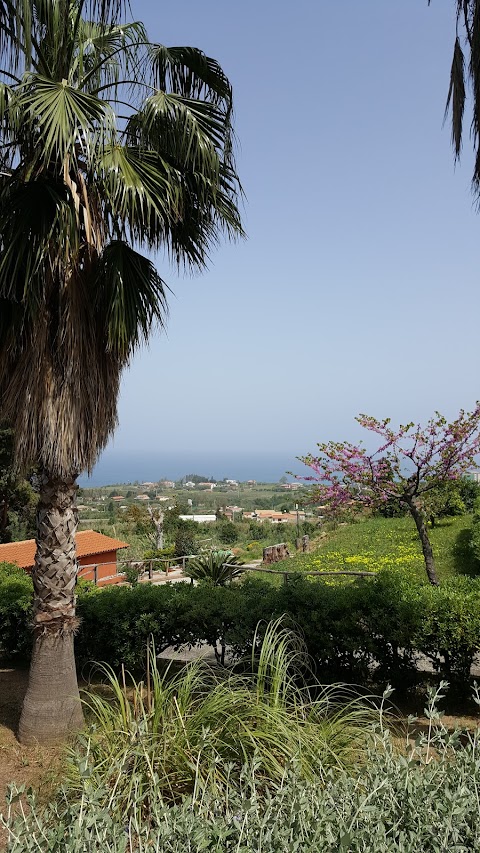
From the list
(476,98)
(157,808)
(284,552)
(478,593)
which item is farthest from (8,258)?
(284,552)

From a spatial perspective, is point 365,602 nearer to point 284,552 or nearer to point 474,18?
point 474,18

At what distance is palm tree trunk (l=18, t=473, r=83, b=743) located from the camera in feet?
16.3

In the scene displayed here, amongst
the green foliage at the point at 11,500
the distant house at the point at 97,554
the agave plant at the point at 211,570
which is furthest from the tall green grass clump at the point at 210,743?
the green foliage at the point at 11,500

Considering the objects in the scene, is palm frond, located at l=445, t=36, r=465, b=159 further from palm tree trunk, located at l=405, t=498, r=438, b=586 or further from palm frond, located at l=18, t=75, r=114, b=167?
palm tree trunk, located at l=405, t=498, r=438, b=586

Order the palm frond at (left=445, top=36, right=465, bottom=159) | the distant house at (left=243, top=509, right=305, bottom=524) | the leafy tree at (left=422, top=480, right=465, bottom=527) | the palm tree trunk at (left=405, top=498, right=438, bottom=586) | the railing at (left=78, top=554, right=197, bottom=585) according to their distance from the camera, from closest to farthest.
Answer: the palm frond at (left=445, top=36, right=465, bottom=159), the palm tree trunk at (left=405, top=498, right=438, bottom=586), the leafy tree at (left=422, top=480, right=465, bottom=527), the railing at (left=78, top=554, right=197, bottom=585), the distant house at (left=243, top=509, right=305, bottom=524)

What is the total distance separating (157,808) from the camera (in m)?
2.04

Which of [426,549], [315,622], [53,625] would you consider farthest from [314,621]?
[426,549]

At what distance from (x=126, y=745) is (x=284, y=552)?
69.8ft

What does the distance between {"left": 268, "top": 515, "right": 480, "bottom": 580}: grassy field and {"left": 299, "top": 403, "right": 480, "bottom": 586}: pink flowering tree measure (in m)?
3.86

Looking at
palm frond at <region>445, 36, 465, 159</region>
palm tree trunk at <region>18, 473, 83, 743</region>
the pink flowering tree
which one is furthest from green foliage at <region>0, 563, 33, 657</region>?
palm frond at <region>445, 36, 465, 159</region>

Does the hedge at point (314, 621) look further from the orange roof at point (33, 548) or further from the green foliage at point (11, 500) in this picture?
the green foliage at point (11, 500)

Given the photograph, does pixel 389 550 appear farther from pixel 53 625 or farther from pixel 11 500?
pixel 11 500

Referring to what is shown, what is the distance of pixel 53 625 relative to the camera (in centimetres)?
511

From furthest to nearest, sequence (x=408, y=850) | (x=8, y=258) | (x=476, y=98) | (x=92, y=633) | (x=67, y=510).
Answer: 1. (x=92, y=633)
2. (x=67, y=510)
3. (x=8, y=258)
4. (x=476, y=98)
5. (x=408, y=850)
